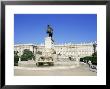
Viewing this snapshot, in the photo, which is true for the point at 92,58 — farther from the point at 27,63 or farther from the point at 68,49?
the point at 27,63

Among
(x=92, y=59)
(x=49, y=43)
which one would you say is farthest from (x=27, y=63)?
(x=92, y=59)

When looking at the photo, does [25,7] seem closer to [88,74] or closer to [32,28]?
[32,28]

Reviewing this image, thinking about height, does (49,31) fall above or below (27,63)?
above

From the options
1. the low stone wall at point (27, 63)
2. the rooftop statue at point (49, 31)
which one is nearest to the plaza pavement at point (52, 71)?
the low stone wall at point (27, 63)

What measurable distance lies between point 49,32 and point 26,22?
0.12 metres

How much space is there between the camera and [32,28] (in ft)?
6.25

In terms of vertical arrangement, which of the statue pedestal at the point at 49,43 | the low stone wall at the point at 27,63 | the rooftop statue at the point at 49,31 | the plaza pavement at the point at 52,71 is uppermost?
the rooftop statue at the point at 49,31

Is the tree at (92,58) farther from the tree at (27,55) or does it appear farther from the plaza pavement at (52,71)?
the tree at (27,55)

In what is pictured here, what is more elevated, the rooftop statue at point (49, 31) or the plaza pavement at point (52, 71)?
the rooftop statue at point (49, 31)

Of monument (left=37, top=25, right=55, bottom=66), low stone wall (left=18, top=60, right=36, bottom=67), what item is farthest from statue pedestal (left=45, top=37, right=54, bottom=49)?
low stone wall (left=18, top=60, right=36, bottom=67)

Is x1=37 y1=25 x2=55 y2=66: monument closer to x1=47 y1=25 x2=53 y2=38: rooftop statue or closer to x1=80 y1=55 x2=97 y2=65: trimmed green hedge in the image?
x1=47 y1=25 x2=53 y2=38: rooftop statue

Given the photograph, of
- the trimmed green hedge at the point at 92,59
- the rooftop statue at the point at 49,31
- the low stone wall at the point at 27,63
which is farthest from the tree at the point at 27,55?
the trimmed green hedge at the point at 92,59

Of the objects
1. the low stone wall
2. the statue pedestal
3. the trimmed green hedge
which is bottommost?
the low stone wall

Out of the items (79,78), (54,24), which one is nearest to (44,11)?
(54,24)
